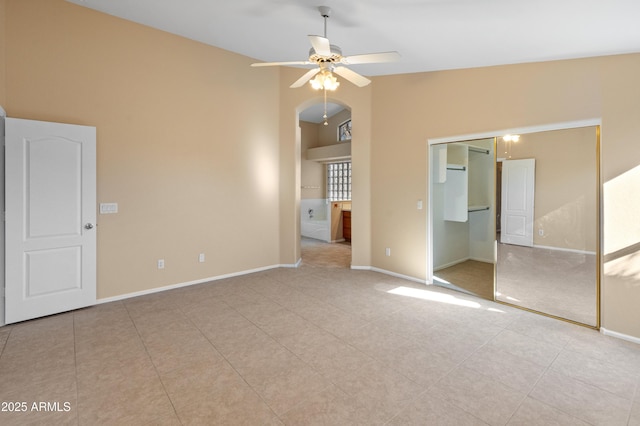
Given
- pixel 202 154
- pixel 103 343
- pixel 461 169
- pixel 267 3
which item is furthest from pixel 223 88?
pixel 461 169

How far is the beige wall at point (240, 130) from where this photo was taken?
118 inches

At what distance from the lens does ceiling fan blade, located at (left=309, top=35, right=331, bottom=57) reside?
7.85ft

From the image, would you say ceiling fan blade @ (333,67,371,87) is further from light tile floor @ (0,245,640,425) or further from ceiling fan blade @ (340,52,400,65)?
light tile floor @ (0,245,640,425)

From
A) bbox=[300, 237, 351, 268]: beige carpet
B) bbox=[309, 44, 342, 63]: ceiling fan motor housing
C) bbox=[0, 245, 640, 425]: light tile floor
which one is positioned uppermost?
bbox=[309, 44, 342, 63]: ceiling fan motor housing

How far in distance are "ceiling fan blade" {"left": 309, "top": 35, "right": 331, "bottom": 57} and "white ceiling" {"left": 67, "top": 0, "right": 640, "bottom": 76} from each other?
75cm

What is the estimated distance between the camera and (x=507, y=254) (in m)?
3.91

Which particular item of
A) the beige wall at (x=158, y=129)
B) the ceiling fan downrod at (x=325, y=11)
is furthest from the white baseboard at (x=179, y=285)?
the ceiling fan downrod at (x=325, y=11)

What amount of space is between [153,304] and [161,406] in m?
2.02

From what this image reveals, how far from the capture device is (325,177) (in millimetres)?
9625

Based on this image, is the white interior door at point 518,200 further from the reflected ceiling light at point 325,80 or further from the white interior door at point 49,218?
the white interior door at point 49,218

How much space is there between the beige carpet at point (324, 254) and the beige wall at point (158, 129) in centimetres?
105

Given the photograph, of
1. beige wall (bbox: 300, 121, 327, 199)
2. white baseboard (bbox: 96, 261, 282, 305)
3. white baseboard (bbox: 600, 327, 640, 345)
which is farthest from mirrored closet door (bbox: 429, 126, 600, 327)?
beige wall (bbox: 300, 121, 327, 199)

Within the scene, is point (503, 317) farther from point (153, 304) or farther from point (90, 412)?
point (153, 304)

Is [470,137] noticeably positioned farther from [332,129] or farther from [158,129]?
[332,129]
